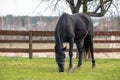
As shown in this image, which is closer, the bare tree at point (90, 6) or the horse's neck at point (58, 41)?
the horse's neck at point (58, 41)

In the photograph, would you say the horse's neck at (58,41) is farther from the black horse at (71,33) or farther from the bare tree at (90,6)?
the bare tree at (90,6)

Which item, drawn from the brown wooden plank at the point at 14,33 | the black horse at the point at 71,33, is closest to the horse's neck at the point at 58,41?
the black horse at the point at 71,33

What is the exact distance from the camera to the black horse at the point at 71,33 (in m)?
10.4

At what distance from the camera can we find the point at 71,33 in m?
10.8

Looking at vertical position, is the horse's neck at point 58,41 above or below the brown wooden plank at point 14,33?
above

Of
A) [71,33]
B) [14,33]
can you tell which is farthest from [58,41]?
[14,33]

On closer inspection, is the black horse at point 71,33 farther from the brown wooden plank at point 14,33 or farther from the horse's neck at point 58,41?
the brown wooden plank at point 14,33

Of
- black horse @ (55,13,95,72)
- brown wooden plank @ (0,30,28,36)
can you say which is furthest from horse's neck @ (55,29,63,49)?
brown wooden plank @ (0,30,28,36)

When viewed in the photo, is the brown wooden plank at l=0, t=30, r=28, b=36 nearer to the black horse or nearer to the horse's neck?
the black horse

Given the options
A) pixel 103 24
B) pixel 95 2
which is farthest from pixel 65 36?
→ pixel 103 24

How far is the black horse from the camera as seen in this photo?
34.2ft

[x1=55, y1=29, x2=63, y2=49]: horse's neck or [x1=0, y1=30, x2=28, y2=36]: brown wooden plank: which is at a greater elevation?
[x1=55, y1=29, x2=63, y2=49]: horse's neck

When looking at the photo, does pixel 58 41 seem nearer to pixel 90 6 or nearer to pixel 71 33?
pixel 71 33

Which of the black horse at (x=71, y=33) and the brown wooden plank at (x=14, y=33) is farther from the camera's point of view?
the brown wooden plank at (x=14, y=33)
